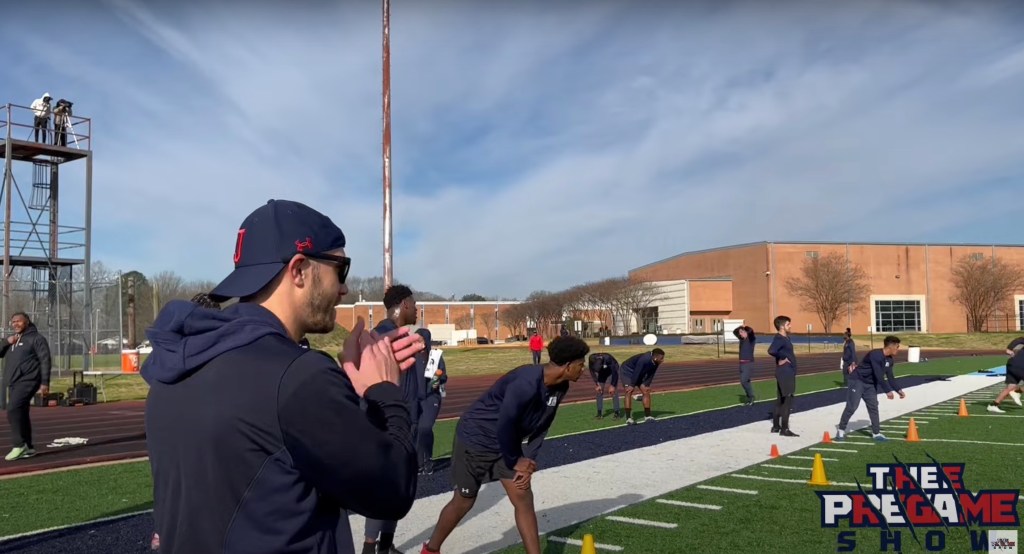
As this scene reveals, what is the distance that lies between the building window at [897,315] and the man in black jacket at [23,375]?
76407 millimetres

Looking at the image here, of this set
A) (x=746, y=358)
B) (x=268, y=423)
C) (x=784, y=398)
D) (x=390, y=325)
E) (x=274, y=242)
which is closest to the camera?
(x=268, y=423)

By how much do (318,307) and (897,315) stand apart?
83.8 metres

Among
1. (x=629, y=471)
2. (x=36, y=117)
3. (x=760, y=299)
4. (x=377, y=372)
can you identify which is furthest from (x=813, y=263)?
(x=377, y=372)

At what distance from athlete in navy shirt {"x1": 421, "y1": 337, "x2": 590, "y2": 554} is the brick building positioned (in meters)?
72.7

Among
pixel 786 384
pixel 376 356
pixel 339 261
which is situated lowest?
pixel 786 384

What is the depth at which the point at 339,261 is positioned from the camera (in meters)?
2.08

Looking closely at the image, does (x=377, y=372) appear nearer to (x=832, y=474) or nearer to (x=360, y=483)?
(x=360, y=483)

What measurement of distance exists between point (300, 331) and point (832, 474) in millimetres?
9117

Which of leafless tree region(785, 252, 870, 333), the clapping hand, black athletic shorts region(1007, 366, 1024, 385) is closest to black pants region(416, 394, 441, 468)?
the clapping hand

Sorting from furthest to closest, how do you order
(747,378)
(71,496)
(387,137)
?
(747,378)
(387,137)
(71,496)

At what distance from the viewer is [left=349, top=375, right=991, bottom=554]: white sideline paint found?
7184 millimetres

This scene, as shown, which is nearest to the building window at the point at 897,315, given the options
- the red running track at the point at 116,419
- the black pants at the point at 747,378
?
the red running track at the point at 116,419

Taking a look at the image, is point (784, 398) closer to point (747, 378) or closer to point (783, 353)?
point (783, 353)

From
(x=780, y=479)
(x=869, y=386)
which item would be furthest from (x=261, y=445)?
(x=869, y=386)
